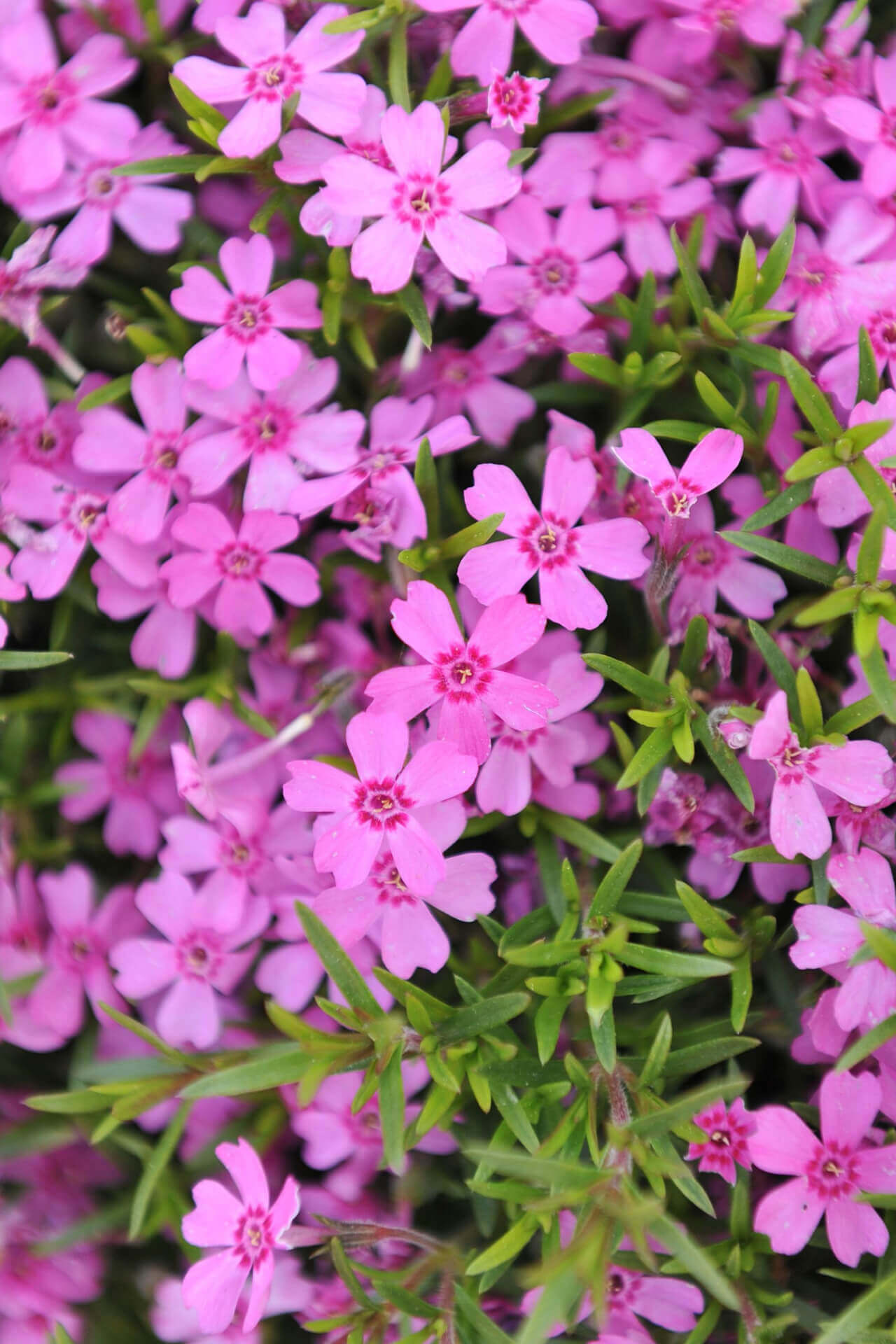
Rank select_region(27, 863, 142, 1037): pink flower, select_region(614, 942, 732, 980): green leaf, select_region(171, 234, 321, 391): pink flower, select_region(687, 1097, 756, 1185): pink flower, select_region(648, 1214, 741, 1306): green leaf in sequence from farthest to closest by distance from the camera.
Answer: select_region(27, 863, 142, 1037): pink flower < select_region(171, 234, 321, 391): pink flower < select_region(687, 1097, 756, 1185): pink flower < select_region(614, 942, 732, 980): green leaf < select_region(648, 1214, 741, 1306): green leaf

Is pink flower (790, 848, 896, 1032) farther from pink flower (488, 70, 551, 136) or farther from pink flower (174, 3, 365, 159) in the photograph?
pink flower (174, 3, 365, 159)

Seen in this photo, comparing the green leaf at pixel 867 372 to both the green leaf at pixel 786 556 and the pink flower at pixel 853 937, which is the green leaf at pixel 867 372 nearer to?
the green leaf at pixel 786 556

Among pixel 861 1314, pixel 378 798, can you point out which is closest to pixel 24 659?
pixel 378 798

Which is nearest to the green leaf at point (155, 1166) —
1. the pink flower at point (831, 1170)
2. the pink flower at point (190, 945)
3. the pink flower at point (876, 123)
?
the pink flower at point (190, 945)

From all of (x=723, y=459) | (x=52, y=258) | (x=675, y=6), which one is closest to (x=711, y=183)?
(x=675, y=6)

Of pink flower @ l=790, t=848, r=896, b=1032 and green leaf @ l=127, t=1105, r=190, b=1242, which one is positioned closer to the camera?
pink flower @ l=790, t=848, r=896, b=1032

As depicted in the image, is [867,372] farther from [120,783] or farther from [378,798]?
[120,783]

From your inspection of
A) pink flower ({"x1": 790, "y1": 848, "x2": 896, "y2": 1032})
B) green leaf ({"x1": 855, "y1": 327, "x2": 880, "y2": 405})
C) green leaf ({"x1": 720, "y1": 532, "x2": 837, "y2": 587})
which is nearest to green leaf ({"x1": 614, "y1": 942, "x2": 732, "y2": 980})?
pink flower ({"x1": 790, "y1": 848, "x2": 896, "y2": 1032})
